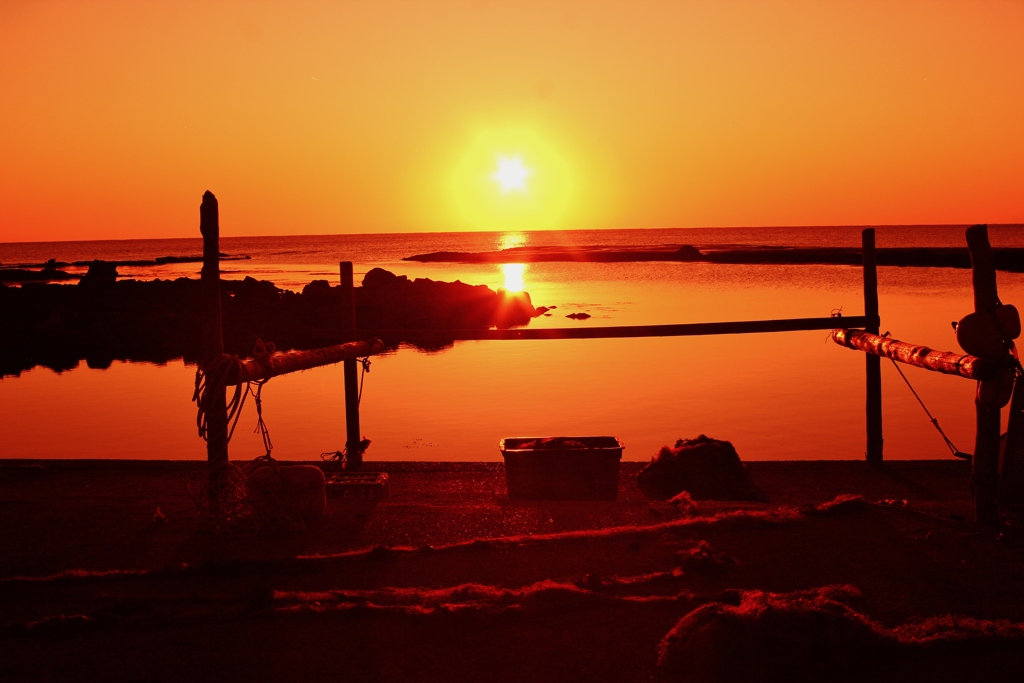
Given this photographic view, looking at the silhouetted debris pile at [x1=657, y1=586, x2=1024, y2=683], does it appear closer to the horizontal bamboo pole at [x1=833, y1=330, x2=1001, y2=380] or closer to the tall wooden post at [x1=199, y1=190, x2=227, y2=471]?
the horizontal bamboo pole at [x1=833, y1=330, x2=1001, y2=380]

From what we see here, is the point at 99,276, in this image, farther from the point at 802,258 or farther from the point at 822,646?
the point at 802,258

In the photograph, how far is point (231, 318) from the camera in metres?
24.9

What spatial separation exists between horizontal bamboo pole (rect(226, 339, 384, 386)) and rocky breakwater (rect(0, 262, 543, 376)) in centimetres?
1257

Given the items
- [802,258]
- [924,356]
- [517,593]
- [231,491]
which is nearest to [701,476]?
[924,356]

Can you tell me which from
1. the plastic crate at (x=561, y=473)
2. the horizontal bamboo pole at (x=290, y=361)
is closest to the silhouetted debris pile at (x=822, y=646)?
the plastic crate at (x=561, y=473)

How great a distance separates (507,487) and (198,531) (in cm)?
213

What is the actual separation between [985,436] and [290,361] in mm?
4233

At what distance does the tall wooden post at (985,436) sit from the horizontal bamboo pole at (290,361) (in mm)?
4127

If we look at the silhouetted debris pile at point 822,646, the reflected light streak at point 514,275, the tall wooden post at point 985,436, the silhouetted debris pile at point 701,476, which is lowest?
the silhouetted debris pile at point 822,646

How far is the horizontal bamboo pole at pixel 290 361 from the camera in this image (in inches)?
205

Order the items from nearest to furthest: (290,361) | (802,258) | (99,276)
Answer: (290,361), (99,276), (802,258)

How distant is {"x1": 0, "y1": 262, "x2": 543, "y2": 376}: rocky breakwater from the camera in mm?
21188

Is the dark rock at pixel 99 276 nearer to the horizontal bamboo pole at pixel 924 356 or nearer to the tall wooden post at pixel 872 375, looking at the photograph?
the tall wooden post at pixel 872 375

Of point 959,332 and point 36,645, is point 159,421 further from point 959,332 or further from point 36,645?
point 959,332
